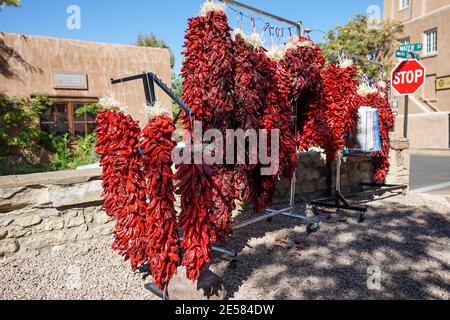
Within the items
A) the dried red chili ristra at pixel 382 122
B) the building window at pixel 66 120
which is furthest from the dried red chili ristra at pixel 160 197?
the building window at pixel 66 120

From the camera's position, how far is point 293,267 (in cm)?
324

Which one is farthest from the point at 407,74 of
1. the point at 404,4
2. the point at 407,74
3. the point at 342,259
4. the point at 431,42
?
the point at 404,4

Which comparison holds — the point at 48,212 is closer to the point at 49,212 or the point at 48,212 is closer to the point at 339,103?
the point at 49,212

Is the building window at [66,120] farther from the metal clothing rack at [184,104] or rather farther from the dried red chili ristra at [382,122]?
the dried red chili ristra at [382,122]

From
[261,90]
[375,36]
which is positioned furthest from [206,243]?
[375,36]

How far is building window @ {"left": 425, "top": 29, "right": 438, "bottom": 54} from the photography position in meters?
18.6

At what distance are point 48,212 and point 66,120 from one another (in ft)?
18.0

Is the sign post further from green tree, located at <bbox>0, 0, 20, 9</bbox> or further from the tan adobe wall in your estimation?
green tree, located at <bbox>0, 0, 20, 9</bbox>

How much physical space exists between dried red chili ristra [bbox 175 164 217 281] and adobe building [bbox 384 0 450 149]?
18.7m

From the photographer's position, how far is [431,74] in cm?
1850

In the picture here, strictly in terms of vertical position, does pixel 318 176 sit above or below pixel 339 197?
above

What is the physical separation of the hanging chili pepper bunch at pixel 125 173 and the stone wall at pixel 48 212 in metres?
1.15

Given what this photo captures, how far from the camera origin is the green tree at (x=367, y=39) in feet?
66.9
